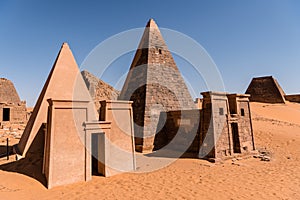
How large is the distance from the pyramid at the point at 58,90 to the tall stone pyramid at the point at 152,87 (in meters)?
3.20

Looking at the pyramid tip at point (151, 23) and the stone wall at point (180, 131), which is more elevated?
the pyramid tip at point (151, 23)

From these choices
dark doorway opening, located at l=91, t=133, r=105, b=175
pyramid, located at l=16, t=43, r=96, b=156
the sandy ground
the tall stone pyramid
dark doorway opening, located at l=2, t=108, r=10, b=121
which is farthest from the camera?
dark doorway opening, located at l=2, t=108, r=10, b=121

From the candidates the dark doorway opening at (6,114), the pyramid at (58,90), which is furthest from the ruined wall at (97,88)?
the dark doorway opening at (6,114)

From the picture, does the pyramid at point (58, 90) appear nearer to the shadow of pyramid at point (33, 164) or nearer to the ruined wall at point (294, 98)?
the shadow of pyramid at point (33, 164)

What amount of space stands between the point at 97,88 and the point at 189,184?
12.0 metres

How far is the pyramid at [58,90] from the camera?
7.75 m

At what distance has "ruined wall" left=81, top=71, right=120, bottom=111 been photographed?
1515 centimetres

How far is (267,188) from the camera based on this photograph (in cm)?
538

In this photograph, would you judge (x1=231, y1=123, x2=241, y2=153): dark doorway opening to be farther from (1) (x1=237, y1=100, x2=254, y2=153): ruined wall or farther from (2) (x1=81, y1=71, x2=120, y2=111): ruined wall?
(2) (x1=81, y1=71, x2=120, y2=111): ruined wall

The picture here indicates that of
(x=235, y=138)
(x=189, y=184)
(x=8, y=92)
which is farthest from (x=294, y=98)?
(x=8, y=92)

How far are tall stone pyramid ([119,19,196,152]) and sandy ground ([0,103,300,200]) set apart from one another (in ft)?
10.2

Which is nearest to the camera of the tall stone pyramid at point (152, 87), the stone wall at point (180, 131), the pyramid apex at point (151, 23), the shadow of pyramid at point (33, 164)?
the shadow of pyramid at point (33, 164)

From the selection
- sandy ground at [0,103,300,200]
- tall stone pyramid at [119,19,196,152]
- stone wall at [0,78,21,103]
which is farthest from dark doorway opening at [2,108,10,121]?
sandy ground at [0,103,300,200]

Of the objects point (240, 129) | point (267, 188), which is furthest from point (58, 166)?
point (240, 129)
